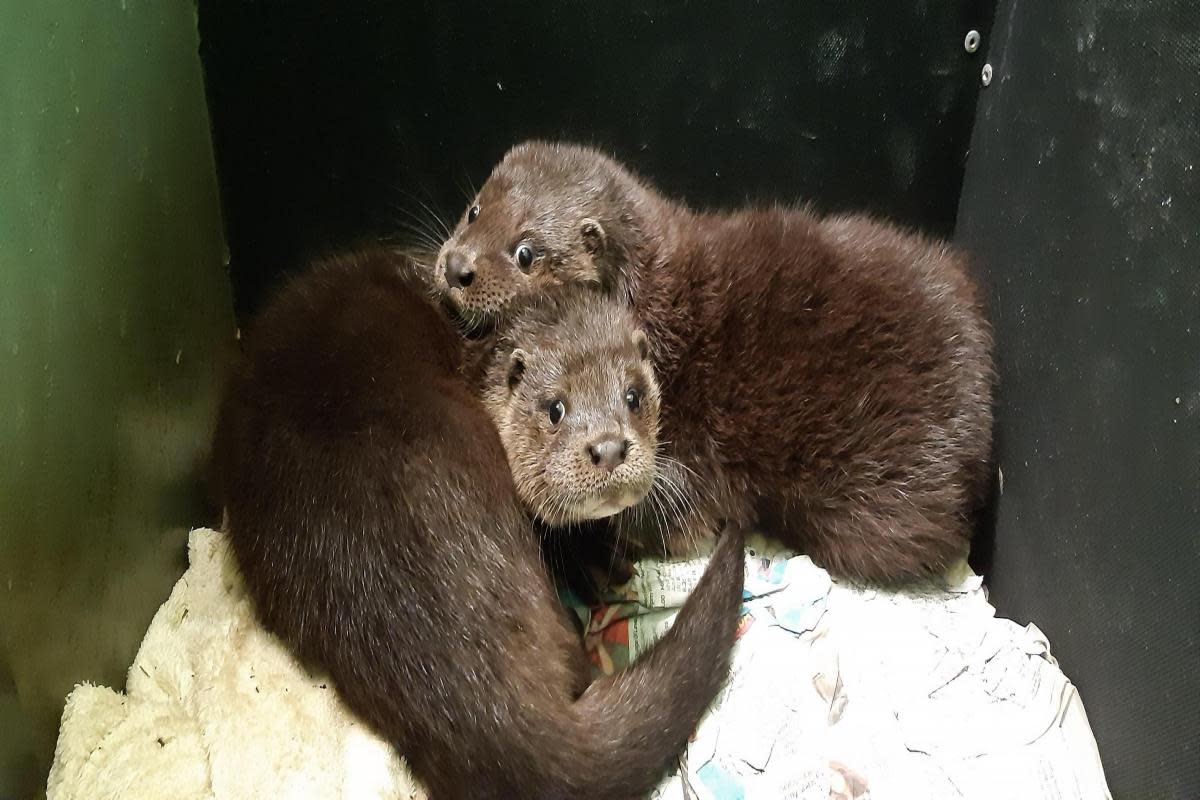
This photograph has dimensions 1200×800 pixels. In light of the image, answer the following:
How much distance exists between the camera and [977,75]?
1.75 metres

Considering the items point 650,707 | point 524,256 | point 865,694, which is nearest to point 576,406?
point 524,256

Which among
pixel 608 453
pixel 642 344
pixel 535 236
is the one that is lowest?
pixel 608 453

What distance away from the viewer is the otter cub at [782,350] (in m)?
1.56

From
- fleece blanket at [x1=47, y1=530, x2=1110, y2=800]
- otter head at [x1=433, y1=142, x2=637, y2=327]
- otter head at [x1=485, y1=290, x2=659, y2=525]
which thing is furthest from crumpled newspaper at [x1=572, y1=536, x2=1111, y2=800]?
otter head at [x1=433, y1=142, x2=637, y2=327]

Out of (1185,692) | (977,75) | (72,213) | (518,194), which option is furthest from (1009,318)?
(72,213)

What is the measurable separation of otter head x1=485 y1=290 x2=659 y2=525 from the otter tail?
191 millimetres

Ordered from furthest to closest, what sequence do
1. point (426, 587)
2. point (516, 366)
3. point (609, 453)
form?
point (516, 366) < point (609, 453) < point (426, 587)

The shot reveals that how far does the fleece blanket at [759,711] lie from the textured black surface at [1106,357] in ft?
0.34

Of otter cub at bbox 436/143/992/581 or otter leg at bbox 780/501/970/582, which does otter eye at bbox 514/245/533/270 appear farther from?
otter leg at bbox 780/501/970/582

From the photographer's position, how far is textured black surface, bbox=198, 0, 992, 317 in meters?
1.73

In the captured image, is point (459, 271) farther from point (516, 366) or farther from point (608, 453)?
point (608, 453)

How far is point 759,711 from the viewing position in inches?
58.6

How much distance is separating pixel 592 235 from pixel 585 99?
0.33 m

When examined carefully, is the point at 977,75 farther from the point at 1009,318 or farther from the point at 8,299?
the point at 8,299
